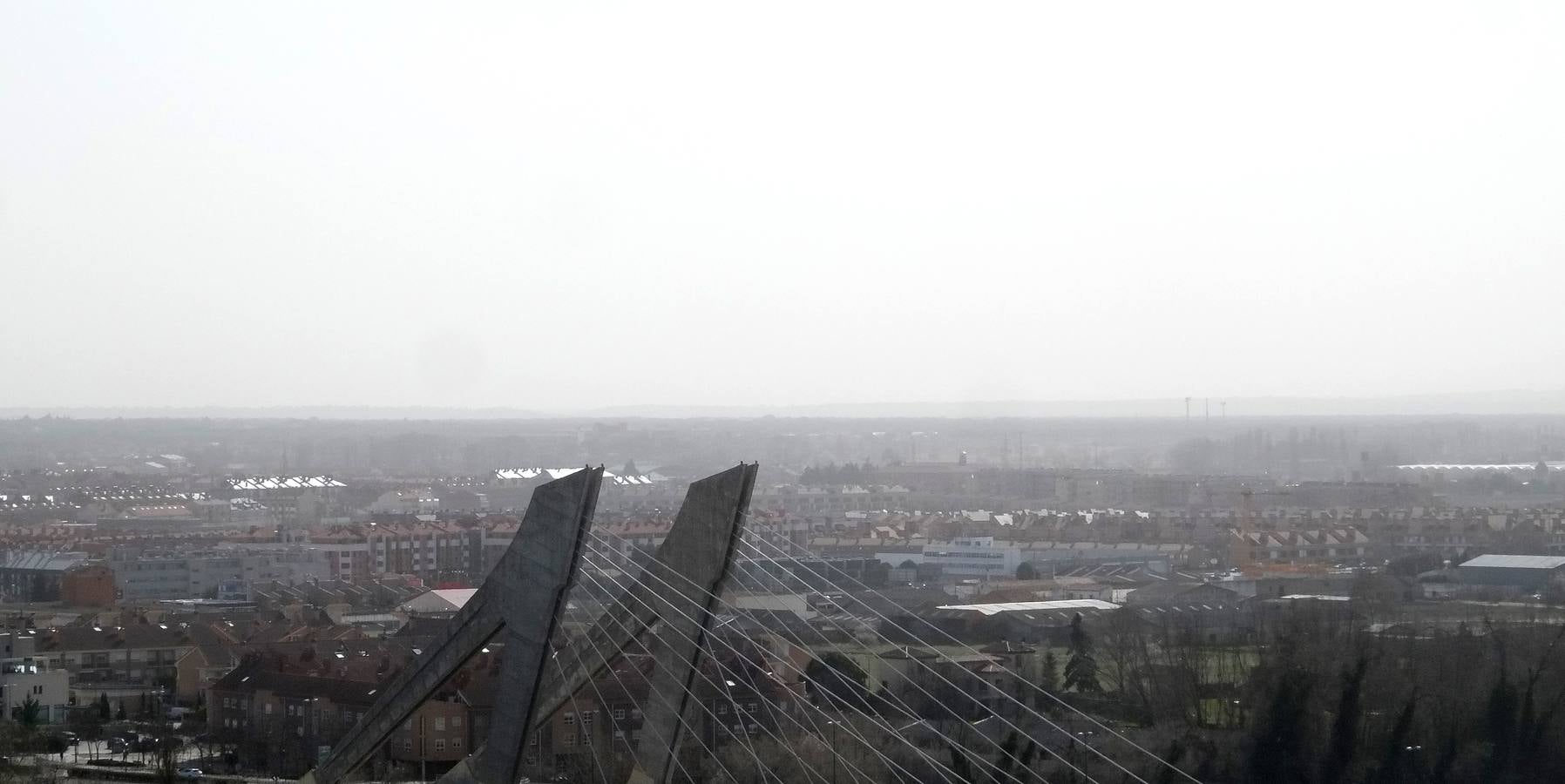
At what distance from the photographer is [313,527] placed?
3055cm

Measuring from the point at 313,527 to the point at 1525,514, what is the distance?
19264 mm

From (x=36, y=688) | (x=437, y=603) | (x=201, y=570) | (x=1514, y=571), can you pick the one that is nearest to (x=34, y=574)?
(x=201, y=570)

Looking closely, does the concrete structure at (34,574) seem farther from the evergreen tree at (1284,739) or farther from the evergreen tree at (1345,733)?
the evergreen tree at (1345,733)

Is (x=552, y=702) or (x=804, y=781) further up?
(x=552, y=702)

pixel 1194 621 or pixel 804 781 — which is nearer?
pixel 804 781

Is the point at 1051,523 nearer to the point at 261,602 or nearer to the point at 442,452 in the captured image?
the point at 261,602

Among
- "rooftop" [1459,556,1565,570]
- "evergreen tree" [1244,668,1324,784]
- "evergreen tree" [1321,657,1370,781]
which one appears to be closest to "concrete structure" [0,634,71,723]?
"evergreen tree" [1244,668,1324,784]

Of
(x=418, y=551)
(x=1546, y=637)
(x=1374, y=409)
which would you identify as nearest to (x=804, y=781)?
(x=1546, y=637)

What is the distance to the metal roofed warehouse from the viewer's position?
2142 centimetres

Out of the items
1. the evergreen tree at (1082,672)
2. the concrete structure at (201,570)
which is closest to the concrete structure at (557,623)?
the evergreen tree at (1082,672)

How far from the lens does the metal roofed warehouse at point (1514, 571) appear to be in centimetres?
2142

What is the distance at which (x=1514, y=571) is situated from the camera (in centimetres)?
2216

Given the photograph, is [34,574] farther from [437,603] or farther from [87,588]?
[437,603]

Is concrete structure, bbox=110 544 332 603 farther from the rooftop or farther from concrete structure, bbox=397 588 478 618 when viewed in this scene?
the rooftop
